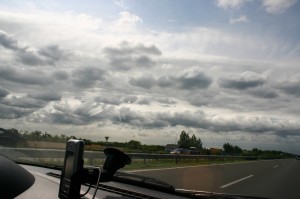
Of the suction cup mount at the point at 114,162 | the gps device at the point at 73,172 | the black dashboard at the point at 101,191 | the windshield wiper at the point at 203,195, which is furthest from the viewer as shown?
the windshield wiper at the point at 203,195

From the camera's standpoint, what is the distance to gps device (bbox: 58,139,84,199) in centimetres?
218

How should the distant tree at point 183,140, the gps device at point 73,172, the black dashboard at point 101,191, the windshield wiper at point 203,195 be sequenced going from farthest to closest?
the distant tree at point 183,140 → the windshield wiper at point 203,195 → the black dashboard at point 101,191 → the gps device at point 73,172

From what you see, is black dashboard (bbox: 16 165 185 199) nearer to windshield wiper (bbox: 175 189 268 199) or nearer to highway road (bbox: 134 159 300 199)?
windshield wiper (bbox: 175 189 268 199)

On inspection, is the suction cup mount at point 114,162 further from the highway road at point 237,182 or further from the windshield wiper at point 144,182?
the highway road at point 237,182

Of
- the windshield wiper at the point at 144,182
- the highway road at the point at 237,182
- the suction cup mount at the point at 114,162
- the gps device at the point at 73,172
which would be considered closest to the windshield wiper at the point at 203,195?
the windshield wiper at the point at 144,182

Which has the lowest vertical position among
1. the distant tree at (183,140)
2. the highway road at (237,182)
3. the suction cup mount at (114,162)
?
the highway road at (237,182)

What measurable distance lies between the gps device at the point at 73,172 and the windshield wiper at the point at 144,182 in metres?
1.20

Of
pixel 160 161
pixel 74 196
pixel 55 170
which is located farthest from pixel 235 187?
pixel 160 161

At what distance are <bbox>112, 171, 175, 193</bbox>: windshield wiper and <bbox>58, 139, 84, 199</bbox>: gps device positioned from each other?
3.94ft

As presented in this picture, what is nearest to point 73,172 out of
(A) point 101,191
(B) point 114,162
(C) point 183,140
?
(B) point 114,162

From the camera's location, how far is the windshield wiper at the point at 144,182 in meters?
3.33

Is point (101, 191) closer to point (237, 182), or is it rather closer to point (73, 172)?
point (73, 172)

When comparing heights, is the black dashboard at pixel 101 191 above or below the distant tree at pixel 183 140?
below

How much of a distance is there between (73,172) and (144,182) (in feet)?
4.37
